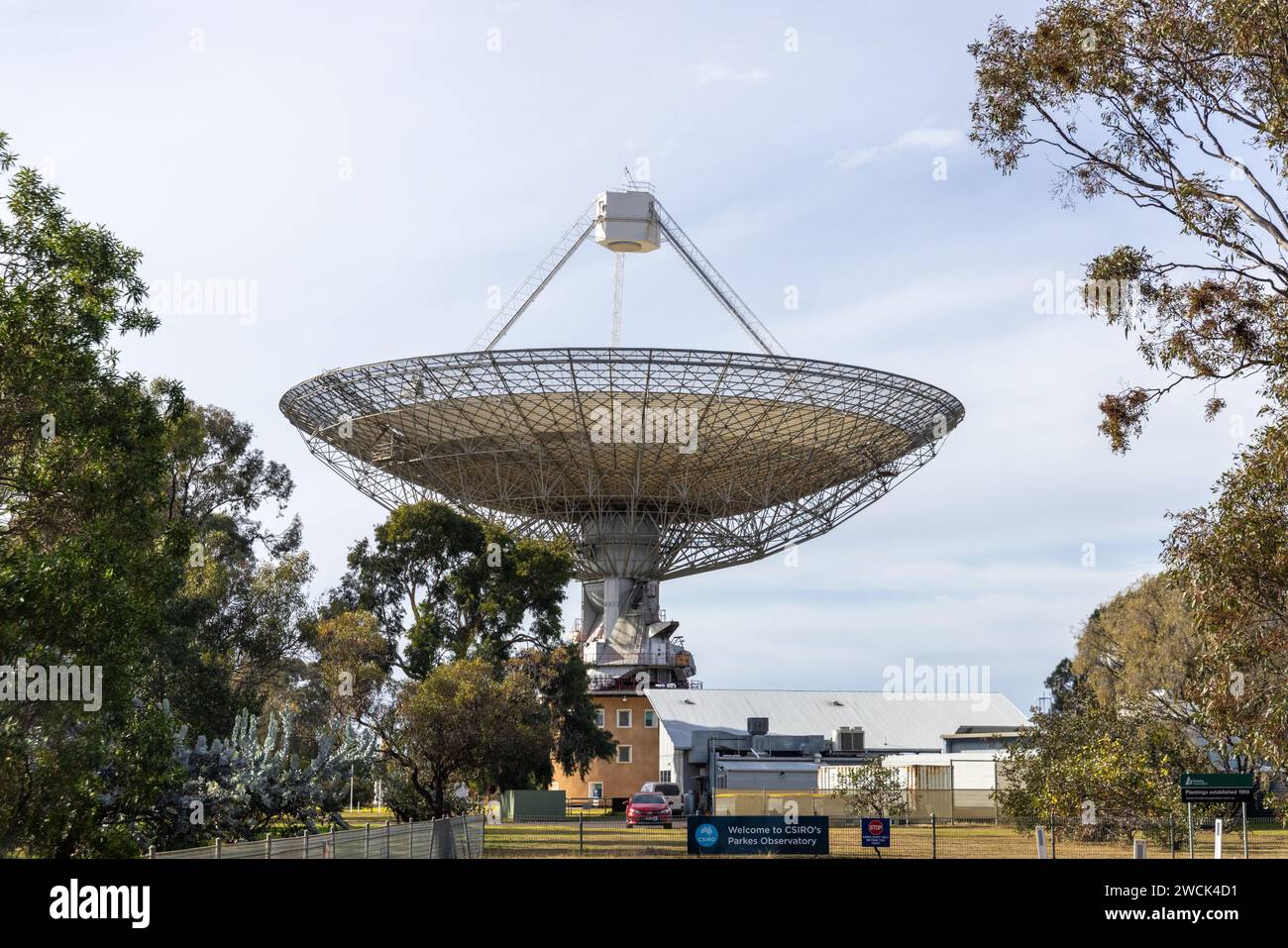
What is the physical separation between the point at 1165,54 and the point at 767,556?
44.1 metres

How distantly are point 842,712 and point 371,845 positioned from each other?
181 feet

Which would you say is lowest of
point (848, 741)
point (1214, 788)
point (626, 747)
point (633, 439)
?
point (626, 747)

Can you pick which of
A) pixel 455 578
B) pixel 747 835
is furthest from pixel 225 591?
pixel 747 835

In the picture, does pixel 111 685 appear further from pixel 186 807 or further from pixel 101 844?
pixel 186 807

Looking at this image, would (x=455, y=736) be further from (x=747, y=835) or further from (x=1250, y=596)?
(x=1250, y=596)

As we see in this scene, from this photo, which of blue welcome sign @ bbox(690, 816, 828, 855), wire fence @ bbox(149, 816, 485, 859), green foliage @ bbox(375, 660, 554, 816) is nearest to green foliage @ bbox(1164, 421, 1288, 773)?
blue welcome sign @ bbox(690, 816, 828, 855)

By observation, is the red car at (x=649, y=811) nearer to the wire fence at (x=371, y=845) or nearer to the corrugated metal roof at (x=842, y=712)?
the wire fence at (x=371, y=845)

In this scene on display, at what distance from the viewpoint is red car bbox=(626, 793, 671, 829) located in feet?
165

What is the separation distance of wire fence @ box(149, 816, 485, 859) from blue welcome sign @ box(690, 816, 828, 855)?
17.4 ft

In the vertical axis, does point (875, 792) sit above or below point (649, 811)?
above

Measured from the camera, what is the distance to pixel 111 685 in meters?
18.7

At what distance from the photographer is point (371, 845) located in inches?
946

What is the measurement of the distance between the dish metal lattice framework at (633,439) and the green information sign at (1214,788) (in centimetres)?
2725

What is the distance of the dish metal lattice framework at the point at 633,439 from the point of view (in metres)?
50.6
